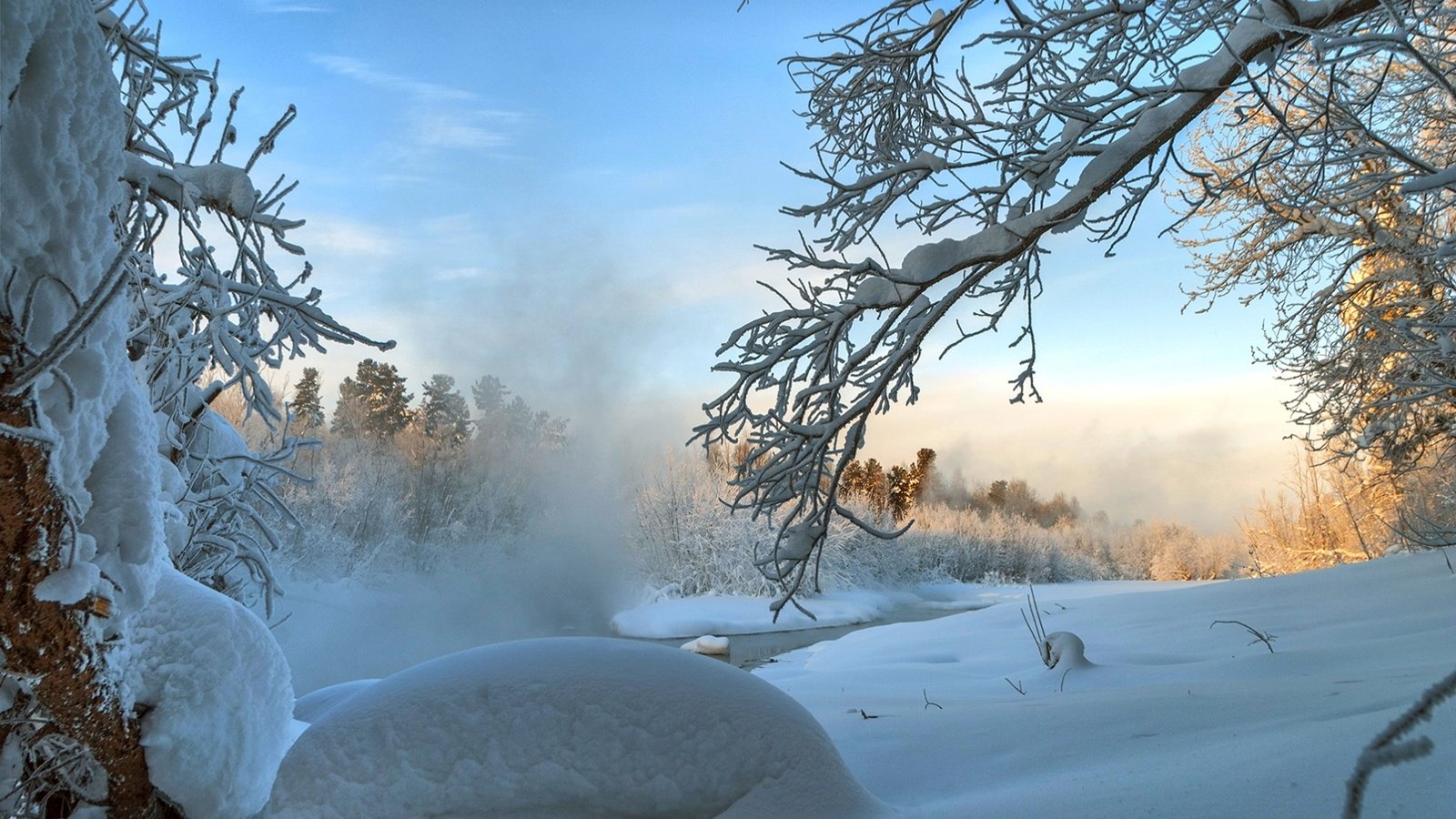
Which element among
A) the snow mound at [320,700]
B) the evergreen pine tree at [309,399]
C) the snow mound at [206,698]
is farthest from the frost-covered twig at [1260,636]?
the evergreen pine tree at [309,399]

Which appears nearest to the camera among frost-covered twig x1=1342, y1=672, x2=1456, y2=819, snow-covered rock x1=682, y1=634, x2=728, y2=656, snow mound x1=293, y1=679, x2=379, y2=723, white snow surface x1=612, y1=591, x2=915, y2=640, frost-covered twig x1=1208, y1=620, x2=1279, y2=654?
frost-covered twig x1=1342, y1=672, x2=1456, y2=819

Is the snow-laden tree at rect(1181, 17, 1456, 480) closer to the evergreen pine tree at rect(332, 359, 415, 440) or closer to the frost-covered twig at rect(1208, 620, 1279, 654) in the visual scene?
the frost-covered twig at rect(1208, 620, 1279, 654)

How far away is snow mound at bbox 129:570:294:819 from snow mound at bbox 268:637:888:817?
0.48 metres

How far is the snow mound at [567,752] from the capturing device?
183 centimetres

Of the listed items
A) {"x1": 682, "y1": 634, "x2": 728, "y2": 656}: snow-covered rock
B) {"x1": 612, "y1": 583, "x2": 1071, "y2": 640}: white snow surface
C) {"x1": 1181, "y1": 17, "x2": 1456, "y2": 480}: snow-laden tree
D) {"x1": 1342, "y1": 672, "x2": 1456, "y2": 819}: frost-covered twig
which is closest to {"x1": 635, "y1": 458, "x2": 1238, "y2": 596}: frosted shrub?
{"x1": 612, "y1": 583, "x2": 1071, "y2": 640}: white snow surface

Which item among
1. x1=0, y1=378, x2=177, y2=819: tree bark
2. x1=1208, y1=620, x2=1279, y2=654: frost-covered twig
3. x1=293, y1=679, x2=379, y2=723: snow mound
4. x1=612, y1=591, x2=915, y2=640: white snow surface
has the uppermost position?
x1=0, y1=378, x2=177, y2=819: tree bark

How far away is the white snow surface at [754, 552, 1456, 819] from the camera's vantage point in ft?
5.46

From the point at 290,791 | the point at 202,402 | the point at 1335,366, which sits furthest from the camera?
the point at 1335,366

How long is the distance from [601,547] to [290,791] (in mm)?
18512

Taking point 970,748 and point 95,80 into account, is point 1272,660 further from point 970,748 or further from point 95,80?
point 95,80

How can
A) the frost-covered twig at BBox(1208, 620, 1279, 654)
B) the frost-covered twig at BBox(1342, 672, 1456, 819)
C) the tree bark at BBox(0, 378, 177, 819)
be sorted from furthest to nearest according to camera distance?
the frost-covered twig at BBox(1208, 620, 1279, 654)
the tree bark at BBox(0, 378, 177, 819)
the frost-covered twig at BBox(1342, 672, 1456, 819)

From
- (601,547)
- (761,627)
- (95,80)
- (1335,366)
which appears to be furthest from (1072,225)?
(601,547)

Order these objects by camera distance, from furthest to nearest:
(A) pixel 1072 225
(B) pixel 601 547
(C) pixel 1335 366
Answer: (B) pixel 601 547, (C) pixel 1335 366, (A) pixel 1072 225

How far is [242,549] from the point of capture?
421cm
